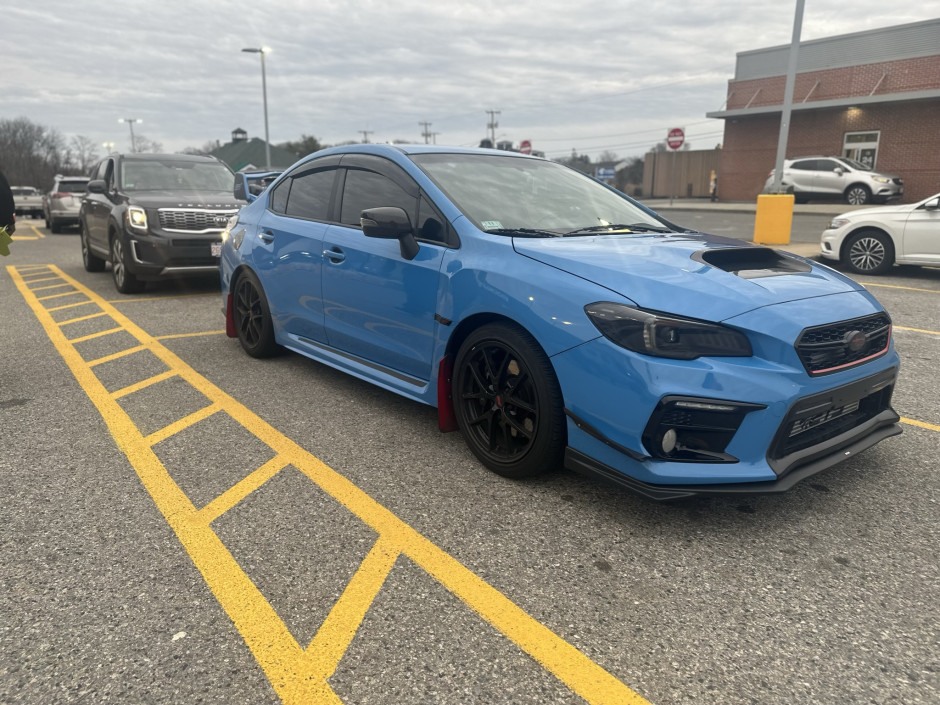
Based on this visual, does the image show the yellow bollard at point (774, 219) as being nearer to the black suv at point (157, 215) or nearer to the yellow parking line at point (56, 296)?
the black suv at point (157, 215)

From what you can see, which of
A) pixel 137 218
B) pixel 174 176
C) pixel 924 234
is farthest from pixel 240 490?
pixel 924 234

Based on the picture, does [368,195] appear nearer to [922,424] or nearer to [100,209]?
[922,424]

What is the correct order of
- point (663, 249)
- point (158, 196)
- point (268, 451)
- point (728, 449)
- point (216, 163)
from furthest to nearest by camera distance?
point (216, 163) → point (158, 196) → point (268, 451) → point (663, 249) → point (728, 449)

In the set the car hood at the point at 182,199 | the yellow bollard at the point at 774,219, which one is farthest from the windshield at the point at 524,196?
the yellow bollard at the point at 774,219

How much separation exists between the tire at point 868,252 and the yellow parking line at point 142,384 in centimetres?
958

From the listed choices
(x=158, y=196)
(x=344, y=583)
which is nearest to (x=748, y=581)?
(x=344, y=583)

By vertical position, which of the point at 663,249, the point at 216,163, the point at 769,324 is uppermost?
the point at 216,163

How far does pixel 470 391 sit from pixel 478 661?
153 centimetres

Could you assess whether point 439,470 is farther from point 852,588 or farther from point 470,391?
point 852,588

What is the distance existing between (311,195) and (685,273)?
9.28 ft

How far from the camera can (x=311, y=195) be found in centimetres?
470

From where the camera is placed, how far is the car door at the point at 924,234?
9.20 m

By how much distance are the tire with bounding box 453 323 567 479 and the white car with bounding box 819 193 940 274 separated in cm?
857

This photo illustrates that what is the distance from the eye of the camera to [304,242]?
4.52m
